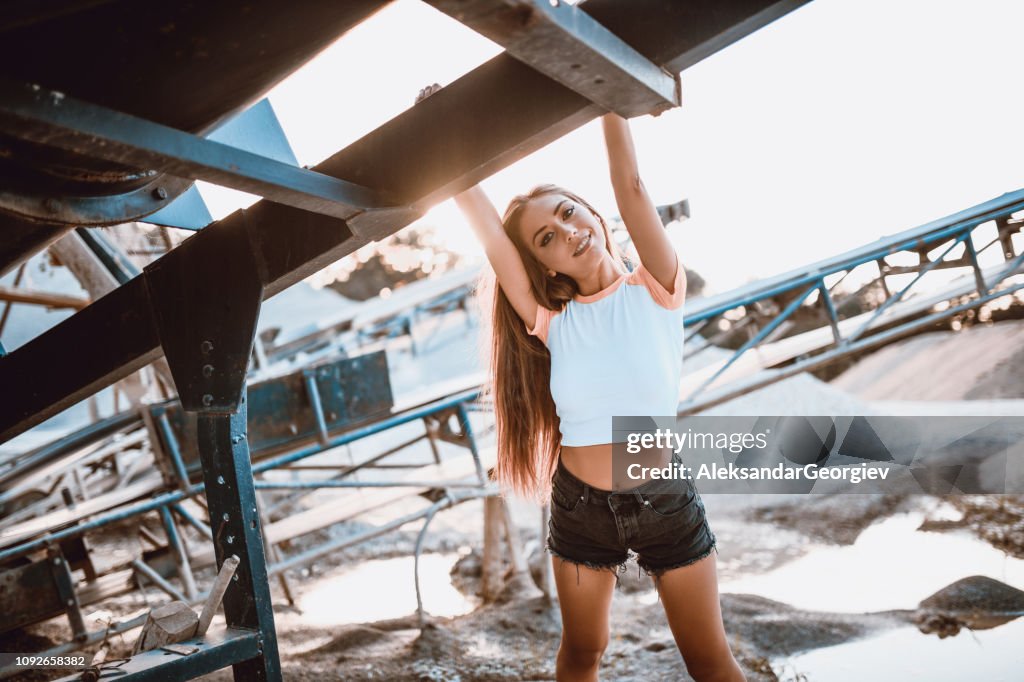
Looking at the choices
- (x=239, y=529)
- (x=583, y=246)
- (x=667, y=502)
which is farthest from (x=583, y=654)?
(x=583, y=246)

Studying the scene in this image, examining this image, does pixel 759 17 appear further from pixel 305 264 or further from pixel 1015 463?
pixel 1015 463

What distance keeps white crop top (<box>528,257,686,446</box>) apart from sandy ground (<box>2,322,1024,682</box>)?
232cm

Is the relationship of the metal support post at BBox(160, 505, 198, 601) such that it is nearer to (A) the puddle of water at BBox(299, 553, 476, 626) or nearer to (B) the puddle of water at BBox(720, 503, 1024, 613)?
(A) the puddle of water at BBox(299, 553, 476, 626)

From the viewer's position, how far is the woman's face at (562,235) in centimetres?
215

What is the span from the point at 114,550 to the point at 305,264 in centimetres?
820

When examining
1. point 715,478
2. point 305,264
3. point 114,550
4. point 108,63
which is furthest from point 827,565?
point 114,550

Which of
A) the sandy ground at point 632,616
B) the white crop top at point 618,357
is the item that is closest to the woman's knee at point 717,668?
the white crop top at point 618,357

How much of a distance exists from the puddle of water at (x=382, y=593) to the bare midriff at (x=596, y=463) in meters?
3.71

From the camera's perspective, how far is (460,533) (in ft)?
25.6

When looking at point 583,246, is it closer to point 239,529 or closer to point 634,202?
point 634,202

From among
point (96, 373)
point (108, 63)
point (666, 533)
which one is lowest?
point (666, 533)

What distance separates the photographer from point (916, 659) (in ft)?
11.6

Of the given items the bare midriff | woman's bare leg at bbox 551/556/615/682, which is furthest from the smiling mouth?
woman's bare leg at bbox 551/556/615/682

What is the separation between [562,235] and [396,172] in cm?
66
